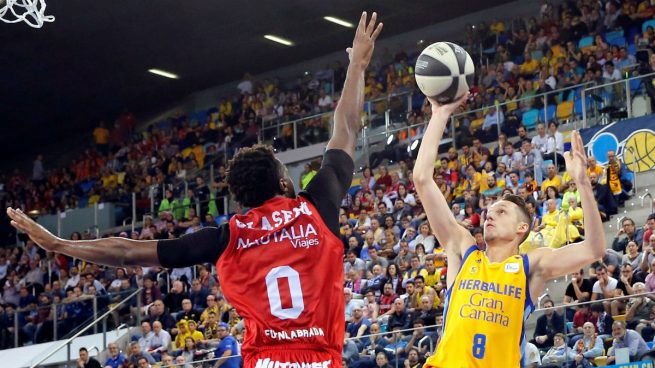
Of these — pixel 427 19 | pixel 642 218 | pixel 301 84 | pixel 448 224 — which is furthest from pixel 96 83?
pixel 448 224

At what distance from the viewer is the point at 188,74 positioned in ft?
105

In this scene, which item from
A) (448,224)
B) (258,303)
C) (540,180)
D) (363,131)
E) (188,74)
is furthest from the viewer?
(188,74)

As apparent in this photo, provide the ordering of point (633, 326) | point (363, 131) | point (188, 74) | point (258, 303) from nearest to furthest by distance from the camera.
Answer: point (258, 303), point (633, 326), point (363, 131), point (188, 74)

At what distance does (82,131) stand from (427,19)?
13452 mm

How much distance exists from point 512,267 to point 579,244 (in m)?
0.39

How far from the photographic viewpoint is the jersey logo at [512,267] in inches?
237

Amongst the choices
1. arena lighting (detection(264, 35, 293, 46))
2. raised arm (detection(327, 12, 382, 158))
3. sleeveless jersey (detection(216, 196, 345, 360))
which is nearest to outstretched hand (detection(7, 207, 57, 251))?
sleeveless jersey (detection(216, 196, 345, 360))

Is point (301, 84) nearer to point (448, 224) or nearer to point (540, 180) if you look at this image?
point (540, 180)

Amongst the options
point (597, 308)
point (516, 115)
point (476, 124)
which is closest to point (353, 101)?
point (597, 308)

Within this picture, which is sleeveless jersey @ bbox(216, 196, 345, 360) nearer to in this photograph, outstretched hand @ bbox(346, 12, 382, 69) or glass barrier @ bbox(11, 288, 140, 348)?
outstretched hand @ bbox(346, 12, 382, 69)

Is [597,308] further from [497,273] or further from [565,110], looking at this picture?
[565,110]

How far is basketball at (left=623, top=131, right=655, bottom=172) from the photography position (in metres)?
17.9

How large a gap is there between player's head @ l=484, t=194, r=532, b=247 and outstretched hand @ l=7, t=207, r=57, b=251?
2.55 meters

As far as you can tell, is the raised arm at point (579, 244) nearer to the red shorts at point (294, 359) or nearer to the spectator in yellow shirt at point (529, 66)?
the red shorts at point (294, 359)
